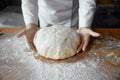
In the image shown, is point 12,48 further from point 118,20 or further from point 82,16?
point 118,20

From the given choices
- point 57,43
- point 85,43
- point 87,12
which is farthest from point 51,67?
point 87,12

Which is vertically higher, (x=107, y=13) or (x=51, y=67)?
(x=51, y=67)

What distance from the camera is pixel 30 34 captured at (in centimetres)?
104

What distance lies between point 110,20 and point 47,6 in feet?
2.83

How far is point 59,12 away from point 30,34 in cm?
29

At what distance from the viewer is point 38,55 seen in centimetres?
96

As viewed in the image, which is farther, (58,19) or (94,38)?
(58,19)

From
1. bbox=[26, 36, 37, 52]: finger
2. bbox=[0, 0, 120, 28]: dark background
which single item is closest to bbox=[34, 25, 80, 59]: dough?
bbox=[26, 36, 37, 52]: finger

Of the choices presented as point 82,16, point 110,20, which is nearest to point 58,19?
point 82,16

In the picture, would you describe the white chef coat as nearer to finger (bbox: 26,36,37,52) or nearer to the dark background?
finger (bbox: 26,36,37,52)

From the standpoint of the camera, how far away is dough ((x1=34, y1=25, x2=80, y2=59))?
3.01 ft

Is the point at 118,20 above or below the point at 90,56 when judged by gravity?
below

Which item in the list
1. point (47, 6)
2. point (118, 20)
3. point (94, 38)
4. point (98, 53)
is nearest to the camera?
point (98, 53)

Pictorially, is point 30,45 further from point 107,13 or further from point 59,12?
point 107,13
